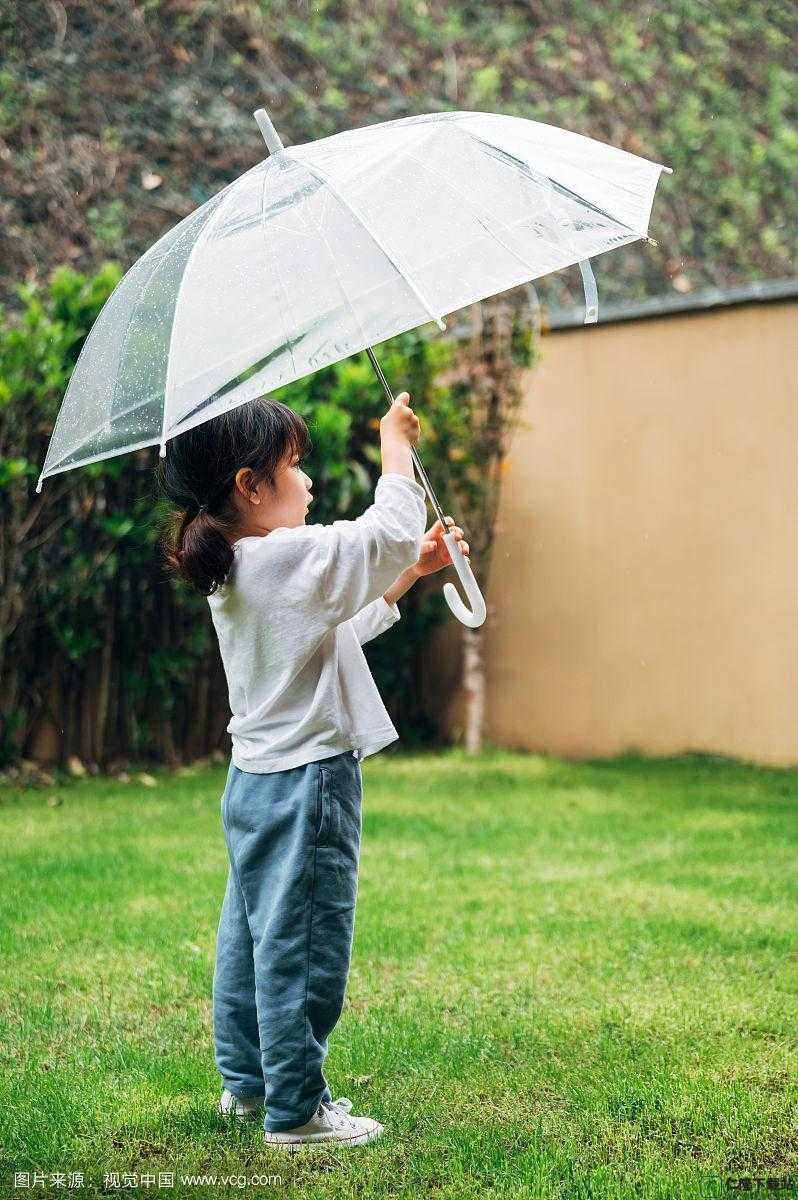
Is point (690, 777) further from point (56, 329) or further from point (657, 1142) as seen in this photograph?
point (657, 1142)

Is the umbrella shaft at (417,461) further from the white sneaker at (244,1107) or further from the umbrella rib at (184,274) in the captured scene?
the white sneaker at (244,1107)

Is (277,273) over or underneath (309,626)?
over

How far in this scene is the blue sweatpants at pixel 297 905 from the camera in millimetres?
2404

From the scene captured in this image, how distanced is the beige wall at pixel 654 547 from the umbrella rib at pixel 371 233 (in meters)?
4.29

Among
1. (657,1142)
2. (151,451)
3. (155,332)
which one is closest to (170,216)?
(151,451)

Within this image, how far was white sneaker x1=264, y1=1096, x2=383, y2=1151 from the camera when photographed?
2443mm

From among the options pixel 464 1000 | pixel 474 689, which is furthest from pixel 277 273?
pixel 474 689

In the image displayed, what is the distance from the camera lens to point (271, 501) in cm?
254

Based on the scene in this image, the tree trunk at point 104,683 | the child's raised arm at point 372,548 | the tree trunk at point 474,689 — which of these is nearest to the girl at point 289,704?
the child's raised arm at point 372,548

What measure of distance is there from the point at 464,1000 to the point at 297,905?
3.49 feet

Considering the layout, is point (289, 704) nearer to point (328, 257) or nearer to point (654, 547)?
point (328, 257)

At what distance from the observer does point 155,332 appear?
2574mm

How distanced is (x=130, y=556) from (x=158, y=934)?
2874 mm

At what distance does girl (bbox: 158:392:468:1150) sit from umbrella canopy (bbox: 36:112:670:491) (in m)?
0.14
